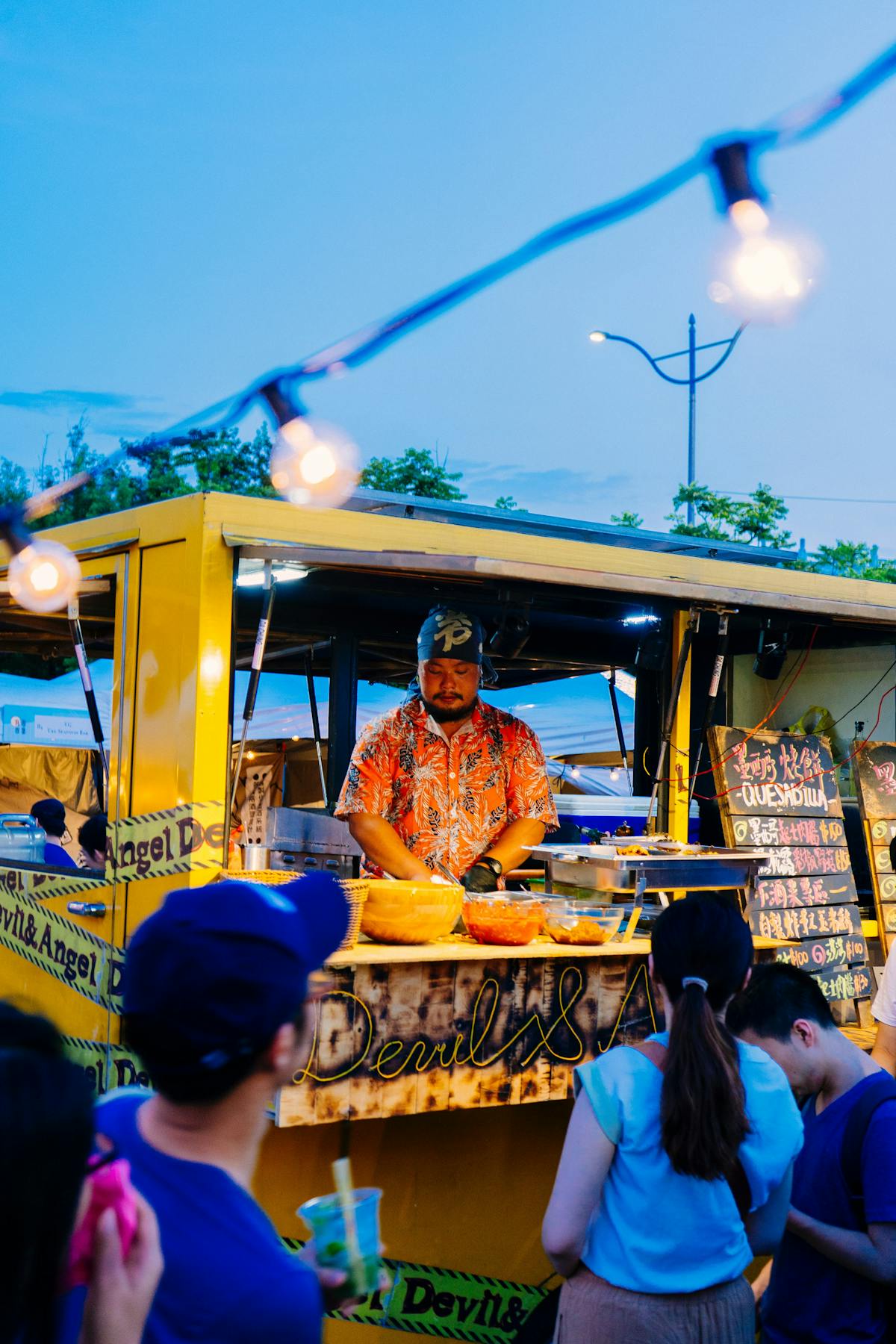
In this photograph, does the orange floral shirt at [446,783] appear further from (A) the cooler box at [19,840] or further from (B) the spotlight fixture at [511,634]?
(A) the cooler box at [19,840]

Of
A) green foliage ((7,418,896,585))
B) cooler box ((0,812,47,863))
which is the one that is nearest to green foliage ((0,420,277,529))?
green foliage ((7,418,896,585))

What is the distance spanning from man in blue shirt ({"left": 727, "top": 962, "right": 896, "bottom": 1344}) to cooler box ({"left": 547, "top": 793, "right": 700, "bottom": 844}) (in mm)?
3052

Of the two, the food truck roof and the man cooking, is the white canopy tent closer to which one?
the food truck roof

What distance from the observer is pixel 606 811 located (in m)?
6.15

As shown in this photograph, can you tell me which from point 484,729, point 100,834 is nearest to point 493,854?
point 484,729

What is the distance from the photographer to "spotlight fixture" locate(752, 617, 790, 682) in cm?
704

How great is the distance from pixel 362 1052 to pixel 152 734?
57.8 inches

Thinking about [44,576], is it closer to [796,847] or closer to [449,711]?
[449,711]

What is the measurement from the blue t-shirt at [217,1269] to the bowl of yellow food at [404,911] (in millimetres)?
2540

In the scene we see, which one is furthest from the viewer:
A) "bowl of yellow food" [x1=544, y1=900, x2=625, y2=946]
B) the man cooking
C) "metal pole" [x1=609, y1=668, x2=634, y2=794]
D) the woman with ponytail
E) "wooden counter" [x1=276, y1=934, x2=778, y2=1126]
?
"metal pole" [x1=609, y1=668, x2=634, y2=794]

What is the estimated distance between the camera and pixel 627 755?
816cm

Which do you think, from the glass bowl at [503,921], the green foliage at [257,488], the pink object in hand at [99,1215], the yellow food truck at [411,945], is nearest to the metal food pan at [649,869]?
the yellow food truck at [411,945]

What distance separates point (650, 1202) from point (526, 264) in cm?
250

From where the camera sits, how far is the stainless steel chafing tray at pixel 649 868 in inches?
186
